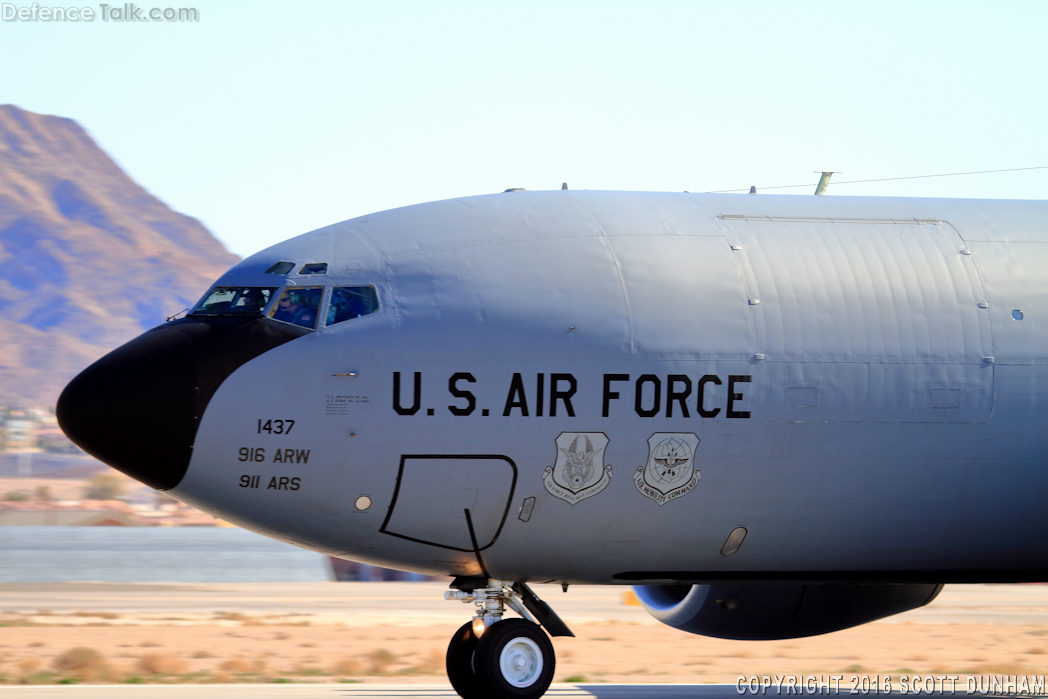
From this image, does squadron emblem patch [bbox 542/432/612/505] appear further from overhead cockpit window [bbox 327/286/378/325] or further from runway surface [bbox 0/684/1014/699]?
runway surface [bbox 0/684/1014/699]

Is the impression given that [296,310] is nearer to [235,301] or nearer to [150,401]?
[235,301]

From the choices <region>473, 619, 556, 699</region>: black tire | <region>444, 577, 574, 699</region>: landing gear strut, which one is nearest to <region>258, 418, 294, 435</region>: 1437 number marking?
<region>444, 577, 574, 699</region>: landing gear strut

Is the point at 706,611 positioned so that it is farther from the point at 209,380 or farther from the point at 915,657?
the point at 915,657

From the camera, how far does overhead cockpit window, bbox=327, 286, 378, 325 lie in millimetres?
11859

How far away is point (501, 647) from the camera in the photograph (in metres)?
12.0

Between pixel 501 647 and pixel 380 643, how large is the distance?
1381cm

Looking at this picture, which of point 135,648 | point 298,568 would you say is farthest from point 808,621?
point 298,568

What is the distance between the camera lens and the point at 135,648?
23812 millimetres

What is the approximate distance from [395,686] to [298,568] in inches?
1732

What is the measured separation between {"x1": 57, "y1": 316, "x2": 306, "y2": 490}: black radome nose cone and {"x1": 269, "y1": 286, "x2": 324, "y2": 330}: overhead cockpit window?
1.19 feet

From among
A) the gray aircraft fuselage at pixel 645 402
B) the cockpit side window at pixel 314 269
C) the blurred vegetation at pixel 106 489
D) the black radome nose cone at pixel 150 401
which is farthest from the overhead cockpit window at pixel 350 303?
the blurred vegetation at pixel 106 489

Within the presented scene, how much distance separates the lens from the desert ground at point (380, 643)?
19938 millimetres

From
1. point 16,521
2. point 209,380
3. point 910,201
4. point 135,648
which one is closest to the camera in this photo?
point 209,380

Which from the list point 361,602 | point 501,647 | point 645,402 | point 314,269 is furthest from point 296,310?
point 361,602
